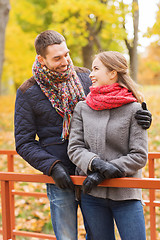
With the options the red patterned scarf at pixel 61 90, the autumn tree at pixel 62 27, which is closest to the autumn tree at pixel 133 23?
the autumn tree at pixel 62 27

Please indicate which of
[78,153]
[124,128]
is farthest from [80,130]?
[124,128]

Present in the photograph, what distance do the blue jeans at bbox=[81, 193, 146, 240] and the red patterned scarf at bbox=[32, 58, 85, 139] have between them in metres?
0.52

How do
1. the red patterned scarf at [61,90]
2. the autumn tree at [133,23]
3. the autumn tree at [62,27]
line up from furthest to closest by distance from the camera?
1. the autumn tree at [62,27]
2. the autumn tree at [133,23]
3. the red patterned scarf at [61,90]

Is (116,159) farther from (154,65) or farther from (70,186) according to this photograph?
(154,65)

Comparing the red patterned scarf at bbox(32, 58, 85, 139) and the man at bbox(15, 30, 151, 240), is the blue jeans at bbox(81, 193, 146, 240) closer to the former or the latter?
the man at bbox(15, 30, 151, 240)

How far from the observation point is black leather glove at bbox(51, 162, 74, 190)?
208cm

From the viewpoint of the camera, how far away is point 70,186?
6.87ft

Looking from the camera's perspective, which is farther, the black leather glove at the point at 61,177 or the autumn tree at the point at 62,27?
the autumn tree at the point at 62,27

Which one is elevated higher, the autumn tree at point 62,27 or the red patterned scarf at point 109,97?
the autumn tree at point 62,27

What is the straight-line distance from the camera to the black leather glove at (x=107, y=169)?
1.90 meters

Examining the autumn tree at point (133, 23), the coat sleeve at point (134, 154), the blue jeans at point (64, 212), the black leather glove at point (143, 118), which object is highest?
the autumn tree at point (133, 23)

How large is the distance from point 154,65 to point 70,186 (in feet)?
24.5

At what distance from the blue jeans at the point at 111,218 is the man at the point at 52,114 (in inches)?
9.2

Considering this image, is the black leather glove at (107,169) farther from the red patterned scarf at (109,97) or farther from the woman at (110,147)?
the red patterned scarf at (109,97)
